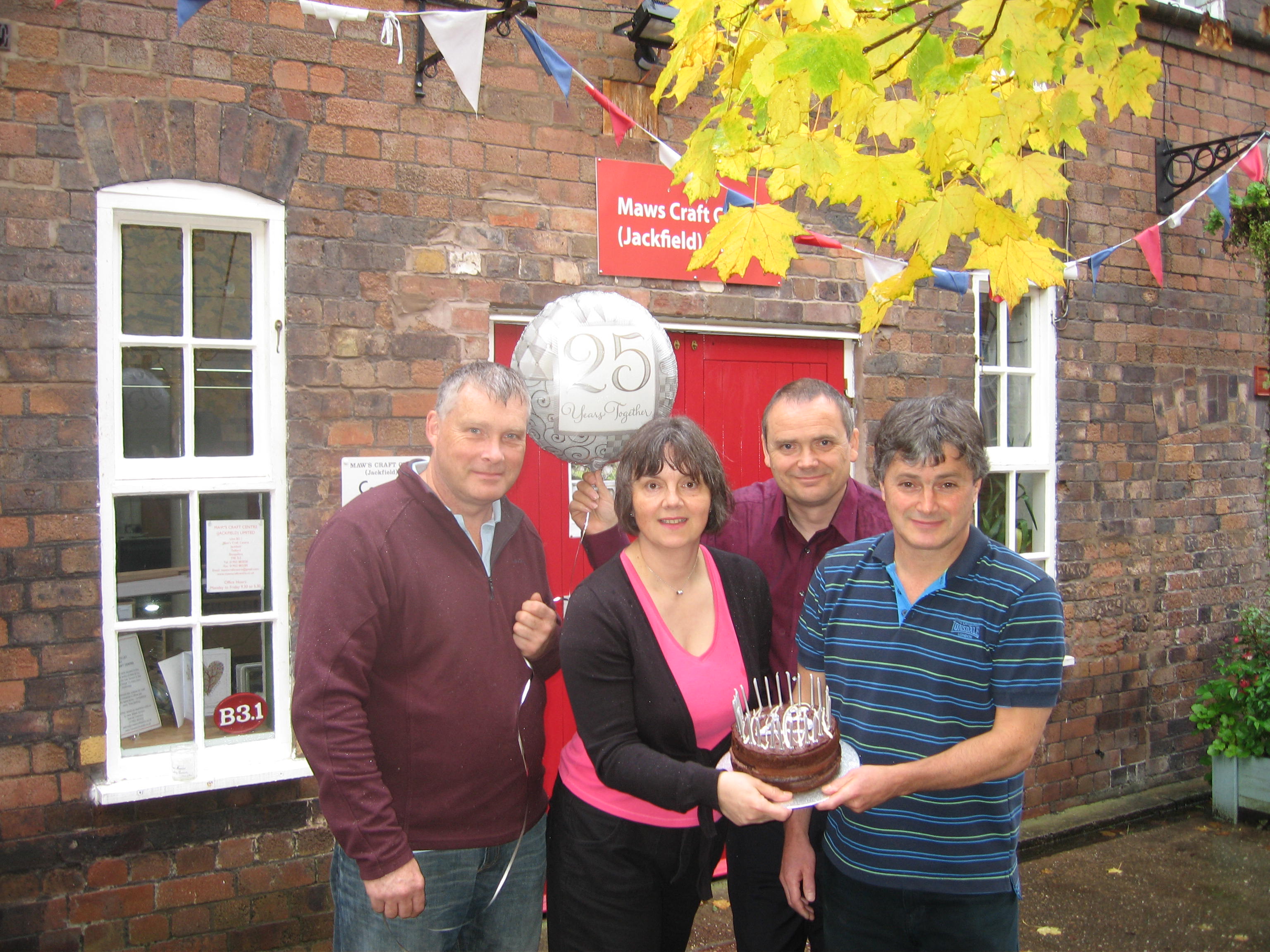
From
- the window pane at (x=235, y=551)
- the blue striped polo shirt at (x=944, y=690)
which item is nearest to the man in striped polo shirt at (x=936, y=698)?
the blue striped polo shirt at (x=944, y=690)

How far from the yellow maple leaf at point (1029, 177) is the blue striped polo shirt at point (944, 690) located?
910mm

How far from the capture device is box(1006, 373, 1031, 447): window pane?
5000 millimetres

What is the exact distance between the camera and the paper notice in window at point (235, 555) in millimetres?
3320

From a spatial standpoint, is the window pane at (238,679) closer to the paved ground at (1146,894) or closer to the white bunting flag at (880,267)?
the paved ground at (1146,894)

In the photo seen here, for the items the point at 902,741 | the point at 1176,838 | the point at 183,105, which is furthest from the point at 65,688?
the point at 1176,838

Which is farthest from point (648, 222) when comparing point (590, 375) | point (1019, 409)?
point (1019, 409)

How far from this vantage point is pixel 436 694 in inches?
82.3

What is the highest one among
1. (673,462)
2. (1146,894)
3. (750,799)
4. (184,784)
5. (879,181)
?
(879,181)

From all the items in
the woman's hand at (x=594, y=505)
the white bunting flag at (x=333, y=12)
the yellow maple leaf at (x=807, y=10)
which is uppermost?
the white bunting flag at (x=333, y=12)

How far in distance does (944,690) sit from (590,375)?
1.24 metres

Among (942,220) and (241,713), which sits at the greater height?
(942,220)

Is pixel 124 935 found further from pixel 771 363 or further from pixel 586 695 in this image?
pixel 771 363

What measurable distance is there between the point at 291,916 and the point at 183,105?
9.80 ft

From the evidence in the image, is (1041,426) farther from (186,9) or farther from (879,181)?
(186,9)
